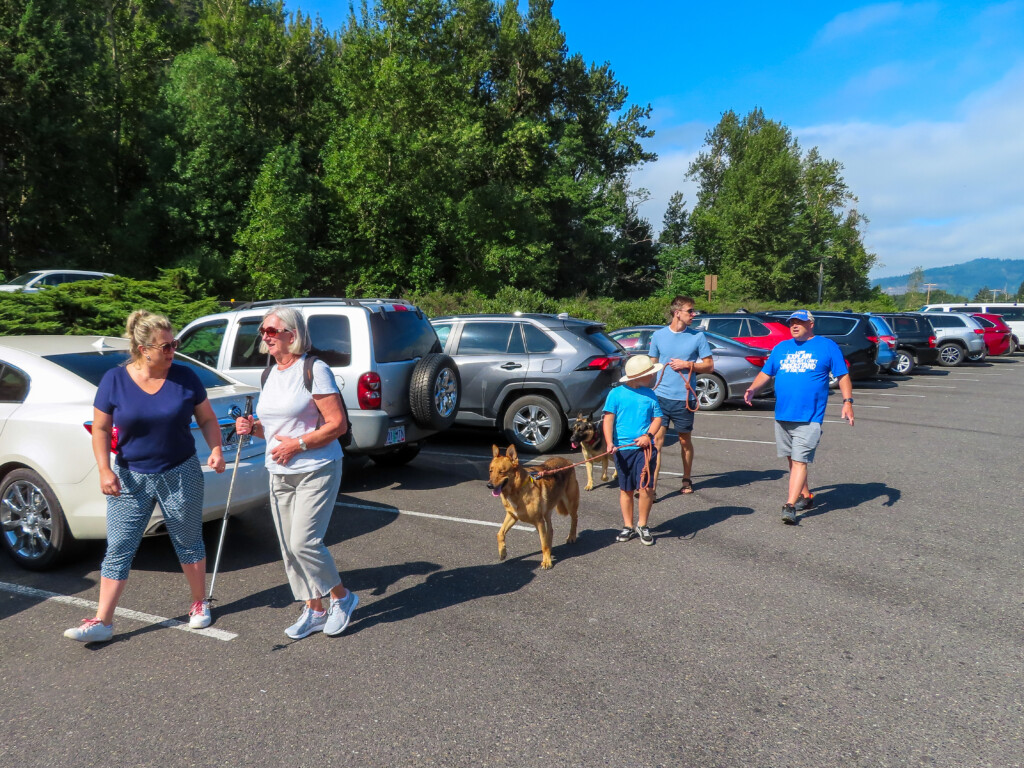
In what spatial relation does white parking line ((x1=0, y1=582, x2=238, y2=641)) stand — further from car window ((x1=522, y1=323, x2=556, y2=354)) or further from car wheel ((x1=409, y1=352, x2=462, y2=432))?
car window ((x1=522, y1=323, x2=556, y2=354))

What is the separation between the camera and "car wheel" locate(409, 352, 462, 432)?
7.36m

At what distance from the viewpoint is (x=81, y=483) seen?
15.9 feet

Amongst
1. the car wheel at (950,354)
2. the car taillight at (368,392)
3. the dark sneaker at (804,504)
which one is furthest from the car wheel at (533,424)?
the car wheel at (950,354)

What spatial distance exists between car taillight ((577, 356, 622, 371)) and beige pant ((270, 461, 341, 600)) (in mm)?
5369

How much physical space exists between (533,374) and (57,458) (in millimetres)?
5426

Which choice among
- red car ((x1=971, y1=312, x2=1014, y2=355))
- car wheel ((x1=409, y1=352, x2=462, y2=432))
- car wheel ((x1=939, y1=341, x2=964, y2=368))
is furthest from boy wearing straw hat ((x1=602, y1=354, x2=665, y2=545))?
red car ((x1=971, y1=312, x2=1014, y2=355))

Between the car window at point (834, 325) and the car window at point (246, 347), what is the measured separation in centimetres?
1410

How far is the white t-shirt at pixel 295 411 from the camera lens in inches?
154

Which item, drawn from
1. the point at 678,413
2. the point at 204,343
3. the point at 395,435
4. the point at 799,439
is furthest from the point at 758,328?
the point at 204,343

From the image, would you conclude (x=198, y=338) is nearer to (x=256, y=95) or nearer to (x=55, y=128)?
(x=55, y=128)

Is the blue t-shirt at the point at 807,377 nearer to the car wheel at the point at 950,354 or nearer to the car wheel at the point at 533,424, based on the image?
the car wheel at the point at 533,424

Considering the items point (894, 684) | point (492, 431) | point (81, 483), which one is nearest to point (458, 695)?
point (894, 684)

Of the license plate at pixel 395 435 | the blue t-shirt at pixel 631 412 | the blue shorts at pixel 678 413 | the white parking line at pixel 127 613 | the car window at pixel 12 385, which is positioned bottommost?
the white parking line at pixel 127 613

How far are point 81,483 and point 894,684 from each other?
4.89 m
